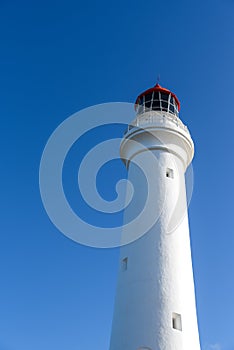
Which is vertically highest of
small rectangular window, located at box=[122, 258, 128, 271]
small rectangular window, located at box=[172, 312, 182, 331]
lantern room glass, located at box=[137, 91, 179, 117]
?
lantern room glass, located at box=[137, 91, 179, 117]

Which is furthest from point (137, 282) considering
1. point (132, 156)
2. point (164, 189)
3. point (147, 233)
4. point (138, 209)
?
point (132, 156)

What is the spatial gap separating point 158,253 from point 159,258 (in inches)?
7.0

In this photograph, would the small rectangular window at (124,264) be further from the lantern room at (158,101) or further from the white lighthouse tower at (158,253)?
the lantern room at (158,101)

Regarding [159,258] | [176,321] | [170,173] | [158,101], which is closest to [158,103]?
[158,101]

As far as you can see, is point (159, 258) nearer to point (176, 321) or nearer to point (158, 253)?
point (158, 253)

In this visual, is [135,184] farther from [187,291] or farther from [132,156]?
[187,291]

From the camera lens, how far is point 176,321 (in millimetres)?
10891

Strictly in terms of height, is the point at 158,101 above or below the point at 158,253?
above

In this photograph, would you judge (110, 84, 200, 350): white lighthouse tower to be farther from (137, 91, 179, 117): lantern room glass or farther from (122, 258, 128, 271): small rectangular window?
(137, 91, 179, 117): lantern room glass

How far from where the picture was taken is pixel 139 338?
10.4 metres

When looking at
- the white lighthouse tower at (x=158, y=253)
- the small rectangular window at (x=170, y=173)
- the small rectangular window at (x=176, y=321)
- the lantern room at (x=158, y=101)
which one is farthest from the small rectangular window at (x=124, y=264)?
the lantern room at (x=158, y=101)

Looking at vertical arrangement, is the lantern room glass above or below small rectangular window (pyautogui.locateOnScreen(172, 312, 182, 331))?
above

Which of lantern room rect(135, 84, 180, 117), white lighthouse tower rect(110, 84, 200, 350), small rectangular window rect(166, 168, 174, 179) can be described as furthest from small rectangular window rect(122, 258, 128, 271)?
lantern room rect(135, 84, 180, 117)

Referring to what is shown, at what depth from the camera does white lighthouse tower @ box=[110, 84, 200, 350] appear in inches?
419
